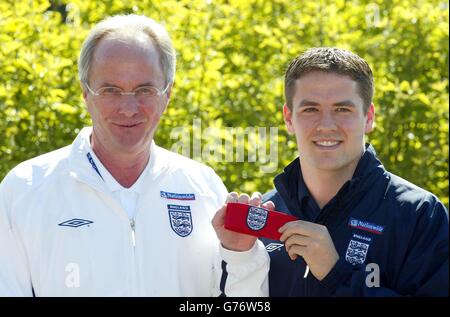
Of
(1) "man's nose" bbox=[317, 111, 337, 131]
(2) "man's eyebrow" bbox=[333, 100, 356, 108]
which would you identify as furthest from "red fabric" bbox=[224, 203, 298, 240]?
(2) "man's eyebrow" bbox=[333, 100, 356, 108]

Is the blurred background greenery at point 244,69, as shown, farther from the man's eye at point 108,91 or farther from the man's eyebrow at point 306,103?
the man's eyebrow at point 306,103

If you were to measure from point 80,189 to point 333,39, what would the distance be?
3.14 m

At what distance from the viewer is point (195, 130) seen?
6.20 m

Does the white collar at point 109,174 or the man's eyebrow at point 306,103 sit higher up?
the man's eyebrow at point 306,103

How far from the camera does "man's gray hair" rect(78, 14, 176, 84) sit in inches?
156

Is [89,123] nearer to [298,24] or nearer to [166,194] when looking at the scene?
[298,24]

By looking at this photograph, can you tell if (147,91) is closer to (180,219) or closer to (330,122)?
(180,219)

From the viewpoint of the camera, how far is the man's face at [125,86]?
3.92m

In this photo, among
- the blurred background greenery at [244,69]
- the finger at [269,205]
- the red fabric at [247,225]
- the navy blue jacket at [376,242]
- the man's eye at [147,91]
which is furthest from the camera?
the blurred background greenery at [244,69]

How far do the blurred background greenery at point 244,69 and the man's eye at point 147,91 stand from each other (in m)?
2.16

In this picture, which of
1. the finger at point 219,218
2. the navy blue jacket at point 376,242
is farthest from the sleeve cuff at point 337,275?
the finger at point 219,218

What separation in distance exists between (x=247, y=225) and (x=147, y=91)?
739mm

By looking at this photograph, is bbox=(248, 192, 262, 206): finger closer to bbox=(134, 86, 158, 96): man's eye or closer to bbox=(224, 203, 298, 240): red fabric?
bbox=(224, 203, 298, 240): red fabric

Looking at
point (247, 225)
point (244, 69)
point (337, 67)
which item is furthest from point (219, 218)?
point (244, 69)
